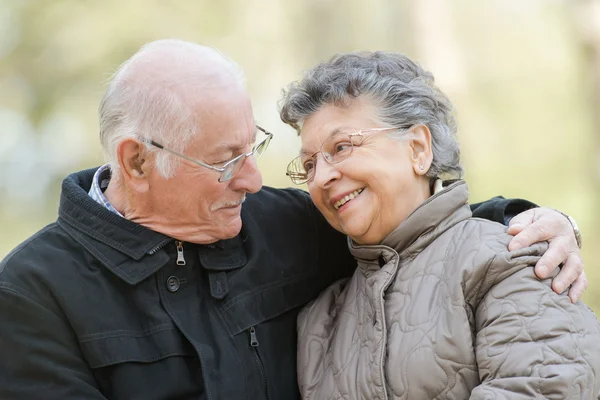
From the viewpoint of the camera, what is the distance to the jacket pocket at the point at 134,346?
7.36ft

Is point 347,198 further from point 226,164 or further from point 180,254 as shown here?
point 180,254

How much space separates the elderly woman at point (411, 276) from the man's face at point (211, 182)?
0.17 metres

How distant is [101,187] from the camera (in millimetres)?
2693

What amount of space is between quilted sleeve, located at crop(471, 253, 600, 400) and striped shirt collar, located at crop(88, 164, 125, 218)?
114cm

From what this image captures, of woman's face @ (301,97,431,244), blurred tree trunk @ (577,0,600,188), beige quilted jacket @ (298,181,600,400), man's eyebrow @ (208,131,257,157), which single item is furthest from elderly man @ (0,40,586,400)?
blurred tree trunk @ (577,0,600,188)

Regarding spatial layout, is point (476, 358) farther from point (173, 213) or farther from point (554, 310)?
point (173, 213)

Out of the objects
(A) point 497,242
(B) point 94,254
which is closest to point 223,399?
(B) point 94,254

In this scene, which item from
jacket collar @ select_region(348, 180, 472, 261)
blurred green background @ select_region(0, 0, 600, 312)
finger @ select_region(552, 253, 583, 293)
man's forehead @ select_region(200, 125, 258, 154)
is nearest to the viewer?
finger @ select_region(552, 253, 583, 293)

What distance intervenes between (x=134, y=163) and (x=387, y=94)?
2.67 ft

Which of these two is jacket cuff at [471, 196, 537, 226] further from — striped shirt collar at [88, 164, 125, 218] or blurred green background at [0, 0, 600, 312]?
blurred green background at [0, 0, 600, 312]

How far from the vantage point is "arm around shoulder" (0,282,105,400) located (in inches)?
84.5

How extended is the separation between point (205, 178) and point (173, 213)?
0.15m

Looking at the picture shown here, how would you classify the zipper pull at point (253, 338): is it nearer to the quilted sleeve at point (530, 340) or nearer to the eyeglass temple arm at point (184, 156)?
the eyeglass temple arm at point (184, 156)

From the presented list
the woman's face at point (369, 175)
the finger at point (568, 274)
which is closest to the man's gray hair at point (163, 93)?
the woman's face at point (369, 175)
